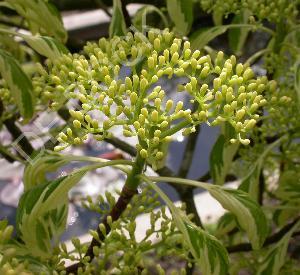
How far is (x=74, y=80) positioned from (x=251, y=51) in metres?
2.98

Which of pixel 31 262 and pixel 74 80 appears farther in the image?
pixel 31 262

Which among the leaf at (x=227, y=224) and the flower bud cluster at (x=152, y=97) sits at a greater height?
the flower bud cluster at (x=152, y=97)

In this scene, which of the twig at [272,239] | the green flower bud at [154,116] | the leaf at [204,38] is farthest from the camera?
the twig at [272,239]

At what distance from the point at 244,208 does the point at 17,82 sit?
1.56 feet

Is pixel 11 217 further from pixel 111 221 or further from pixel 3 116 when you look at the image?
pixel 111 221

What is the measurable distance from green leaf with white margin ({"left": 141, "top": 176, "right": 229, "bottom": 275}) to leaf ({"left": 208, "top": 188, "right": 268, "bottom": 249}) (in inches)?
2.6

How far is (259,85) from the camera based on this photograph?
767mm

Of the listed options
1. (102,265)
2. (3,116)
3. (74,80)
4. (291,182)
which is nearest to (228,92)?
(74,80)

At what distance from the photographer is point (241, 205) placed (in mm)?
861

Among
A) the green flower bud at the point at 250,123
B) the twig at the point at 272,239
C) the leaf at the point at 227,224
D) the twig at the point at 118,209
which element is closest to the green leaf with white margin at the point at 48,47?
the twig at the point at 118,209

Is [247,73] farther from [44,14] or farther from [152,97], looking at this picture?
[44,14]

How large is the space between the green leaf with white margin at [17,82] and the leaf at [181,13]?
316 millimetres

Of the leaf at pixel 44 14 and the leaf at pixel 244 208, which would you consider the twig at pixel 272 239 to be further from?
the leaf at pixel 44 14

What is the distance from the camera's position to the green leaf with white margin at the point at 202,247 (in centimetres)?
79
